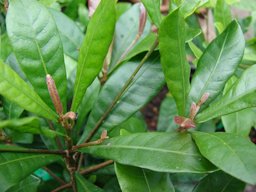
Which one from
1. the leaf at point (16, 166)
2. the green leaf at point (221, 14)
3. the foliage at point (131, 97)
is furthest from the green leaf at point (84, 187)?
the green leaf at point (221, 14)

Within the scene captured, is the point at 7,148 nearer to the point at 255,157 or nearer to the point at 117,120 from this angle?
the point at 117,120

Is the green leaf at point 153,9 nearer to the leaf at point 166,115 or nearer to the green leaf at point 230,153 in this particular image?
the green leaf at point 230,153

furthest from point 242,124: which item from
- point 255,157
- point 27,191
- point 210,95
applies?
point 27,191

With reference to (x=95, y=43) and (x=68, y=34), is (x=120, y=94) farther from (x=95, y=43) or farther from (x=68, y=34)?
(x=68, y=34)

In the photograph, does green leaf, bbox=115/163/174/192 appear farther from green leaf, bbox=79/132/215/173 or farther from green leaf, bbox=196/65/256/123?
green leaf, bbox=196/65/256/123

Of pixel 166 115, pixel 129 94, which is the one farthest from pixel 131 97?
pixel 166 115

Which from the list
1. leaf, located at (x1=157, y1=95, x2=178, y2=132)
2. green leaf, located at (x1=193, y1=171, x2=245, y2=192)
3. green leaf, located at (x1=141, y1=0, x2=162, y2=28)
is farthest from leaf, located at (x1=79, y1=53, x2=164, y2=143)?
leaf, located at (x1=157, y1=95, x2=178, y2=132)
